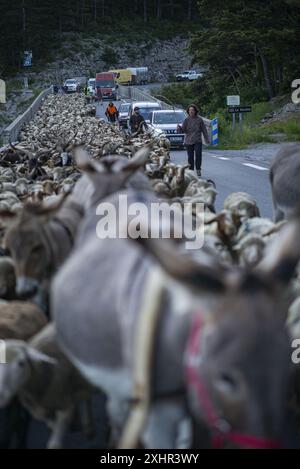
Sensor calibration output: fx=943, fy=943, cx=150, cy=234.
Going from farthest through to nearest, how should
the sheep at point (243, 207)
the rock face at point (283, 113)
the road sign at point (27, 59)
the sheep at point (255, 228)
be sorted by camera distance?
the road sign at point (27, 59)
the rock face at point (283, 113)
the sheep at point (243, 207)
the sheep at point (255, 228)

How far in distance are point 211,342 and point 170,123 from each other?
36049 mm

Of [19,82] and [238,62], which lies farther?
[19,82]

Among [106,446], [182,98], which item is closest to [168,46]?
[182,98]

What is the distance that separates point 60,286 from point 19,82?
107 meters

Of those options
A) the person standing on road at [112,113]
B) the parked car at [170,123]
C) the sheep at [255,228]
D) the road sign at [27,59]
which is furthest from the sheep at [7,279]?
the road sign at [27,59]

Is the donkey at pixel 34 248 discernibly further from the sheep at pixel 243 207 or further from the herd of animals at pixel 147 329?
the sheep at pixel 243 207

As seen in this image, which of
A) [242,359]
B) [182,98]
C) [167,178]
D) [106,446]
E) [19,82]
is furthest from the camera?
[19,82]

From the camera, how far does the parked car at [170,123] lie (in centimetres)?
3812

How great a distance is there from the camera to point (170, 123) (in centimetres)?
4006

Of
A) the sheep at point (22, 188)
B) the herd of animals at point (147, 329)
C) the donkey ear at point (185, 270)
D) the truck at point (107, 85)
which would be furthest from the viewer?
the truck at point (107, 85)

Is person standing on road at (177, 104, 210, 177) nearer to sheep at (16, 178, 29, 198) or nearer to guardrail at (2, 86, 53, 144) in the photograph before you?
sheep at (16, 178, 29, 198)

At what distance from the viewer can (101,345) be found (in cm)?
573

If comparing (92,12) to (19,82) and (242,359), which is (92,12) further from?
(242,359)

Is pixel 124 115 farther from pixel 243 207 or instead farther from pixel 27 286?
pixel 27 286
